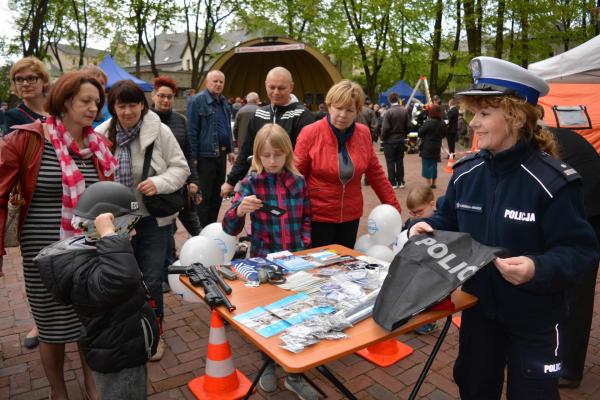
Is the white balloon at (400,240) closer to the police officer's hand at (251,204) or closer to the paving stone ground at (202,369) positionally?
the paving stone ground at (202,369)

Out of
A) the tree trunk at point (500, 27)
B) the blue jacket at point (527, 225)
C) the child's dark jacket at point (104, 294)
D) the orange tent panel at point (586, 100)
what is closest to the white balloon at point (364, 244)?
the blue jacket at point (527, 225)

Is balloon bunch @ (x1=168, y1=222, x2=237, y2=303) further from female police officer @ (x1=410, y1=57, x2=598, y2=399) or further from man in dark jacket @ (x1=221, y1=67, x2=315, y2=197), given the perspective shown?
female police officer @ (x1=410, y1=57, x2=598, y2=399)

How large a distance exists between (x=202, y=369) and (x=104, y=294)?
5.62 ft

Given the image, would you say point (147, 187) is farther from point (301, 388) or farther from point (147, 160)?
point (301, 388)

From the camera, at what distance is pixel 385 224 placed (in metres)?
4.07

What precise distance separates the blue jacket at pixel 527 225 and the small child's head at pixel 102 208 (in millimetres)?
1576

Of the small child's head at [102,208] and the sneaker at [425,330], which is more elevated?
the small child's head at [102,208]

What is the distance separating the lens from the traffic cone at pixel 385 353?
11.2 feet

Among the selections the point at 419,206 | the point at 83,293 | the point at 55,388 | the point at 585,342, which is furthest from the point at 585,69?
the point at 55,388

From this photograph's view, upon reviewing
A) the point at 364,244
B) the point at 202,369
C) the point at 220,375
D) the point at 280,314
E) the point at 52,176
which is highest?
the point at 52,176

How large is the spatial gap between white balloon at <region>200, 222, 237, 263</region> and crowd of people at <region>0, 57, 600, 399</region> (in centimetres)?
44

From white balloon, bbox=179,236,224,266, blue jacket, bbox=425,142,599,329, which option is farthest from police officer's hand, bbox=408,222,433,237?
white balloon, bbox=179,236,224,266

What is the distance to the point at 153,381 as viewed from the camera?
3189 millimetres

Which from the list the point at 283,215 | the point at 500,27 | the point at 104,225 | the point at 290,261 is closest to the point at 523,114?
the point at 290,261
